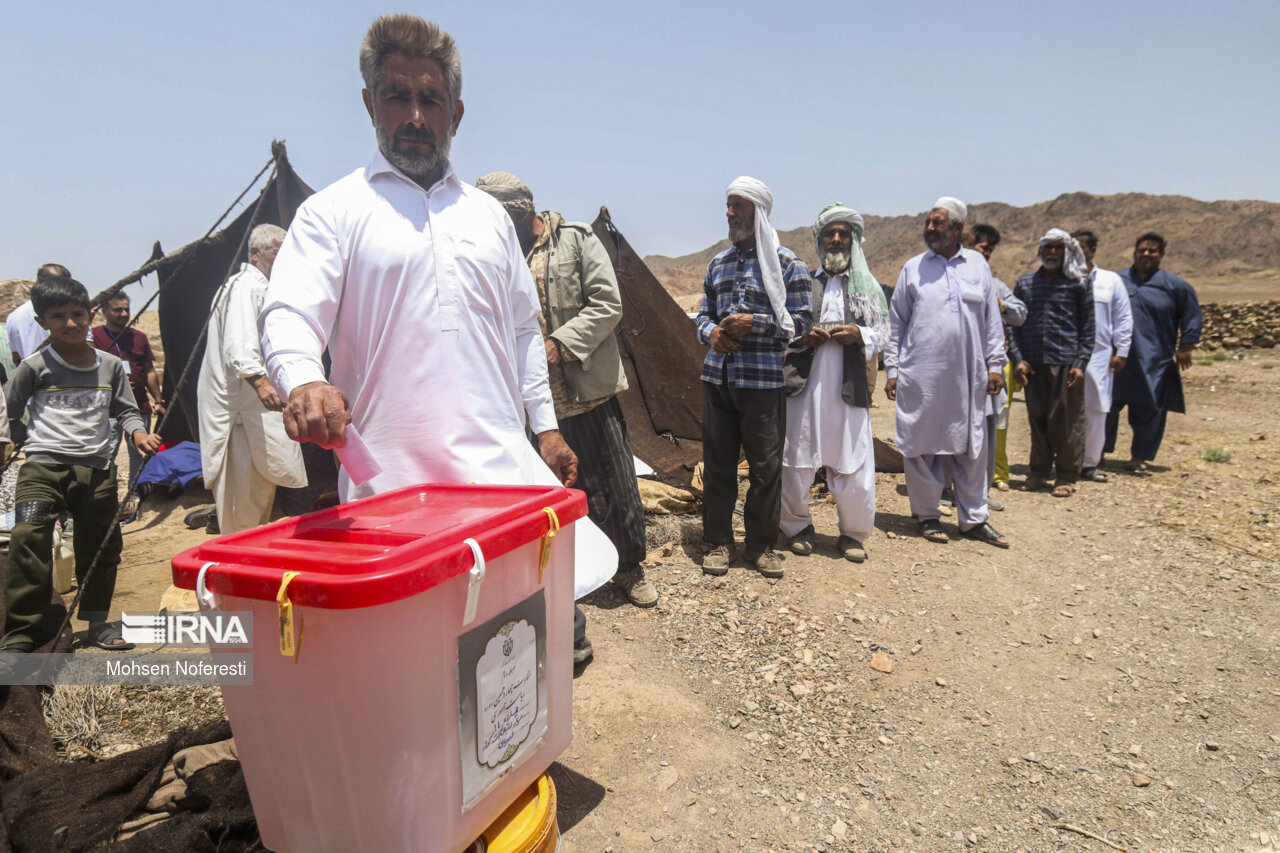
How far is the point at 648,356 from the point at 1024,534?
2828 millimetres

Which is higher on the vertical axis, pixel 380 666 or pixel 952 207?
pixel 952 207

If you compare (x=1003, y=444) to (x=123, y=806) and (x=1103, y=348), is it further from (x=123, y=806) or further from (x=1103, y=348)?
(x=123, y=806)

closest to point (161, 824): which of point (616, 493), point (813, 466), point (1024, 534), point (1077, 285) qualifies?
point (616, 493)

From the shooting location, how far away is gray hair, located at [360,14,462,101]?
179cm

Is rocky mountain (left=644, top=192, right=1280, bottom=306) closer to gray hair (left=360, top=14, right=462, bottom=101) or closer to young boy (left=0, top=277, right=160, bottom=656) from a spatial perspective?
young boy (left=0, top=277, right=160, bottom=656)

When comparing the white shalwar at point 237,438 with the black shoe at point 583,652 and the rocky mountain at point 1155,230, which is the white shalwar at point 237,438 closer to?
the black shoe at point 583,652

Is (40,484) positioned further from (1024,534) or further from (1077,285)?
(1077,285)

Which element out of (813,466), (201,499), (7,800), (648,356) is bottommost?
(201,499)

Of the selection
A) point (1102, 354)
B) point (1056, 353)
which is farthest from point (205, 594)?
point (1102, 354)

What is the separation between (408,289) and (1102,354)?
19.5 feet

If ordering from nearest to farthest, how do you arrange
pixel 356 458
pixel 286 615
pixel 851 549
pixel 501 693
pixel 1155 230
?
pixel 286 615
pixel 501 693
pixel 356 458
pixel 851 549
pixel 1155 230

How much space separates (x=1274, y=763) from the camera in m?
2.17

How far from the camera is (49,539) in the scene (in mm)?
2932

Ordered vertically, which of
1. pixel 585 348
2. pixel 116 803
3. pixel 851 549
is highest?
pixel 585 348
